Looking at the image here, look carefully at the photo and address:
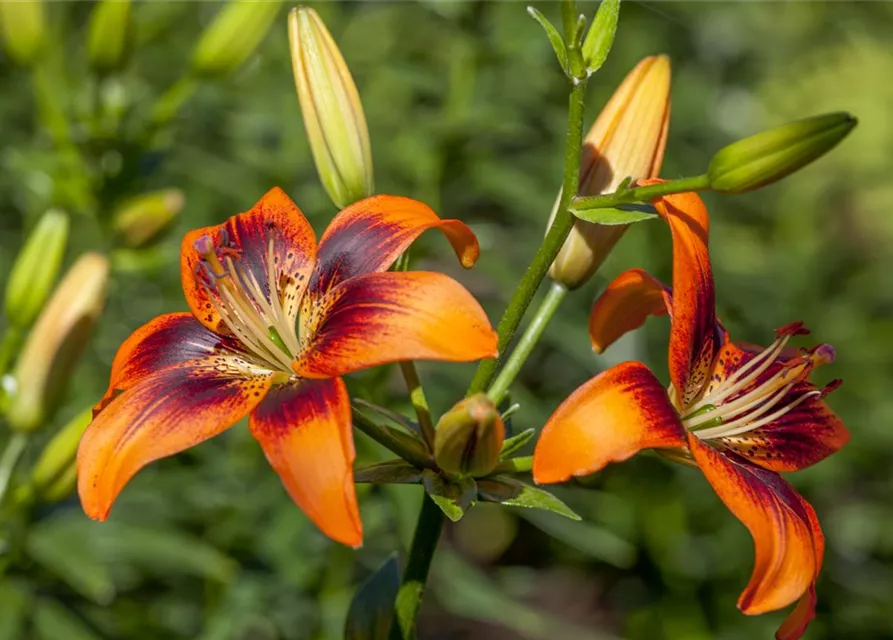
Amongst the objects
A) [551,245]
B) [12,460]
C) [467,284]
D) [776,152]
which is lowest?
[467,284]

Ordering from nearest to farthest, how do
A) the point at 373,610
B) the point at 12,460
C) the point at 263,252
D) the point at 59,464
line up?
the point at 373,610 → the point at 263,252 → the point at 59,464 → the point at 12,460

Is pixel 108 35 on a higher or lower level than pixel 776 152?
lower

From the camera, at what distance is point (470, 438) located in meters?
0.98

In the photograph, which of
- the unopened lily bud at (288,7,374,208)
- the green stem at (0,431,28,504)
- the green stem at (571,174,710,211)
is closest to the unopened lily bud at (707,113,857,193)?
the green stem at (571,174,710,211)

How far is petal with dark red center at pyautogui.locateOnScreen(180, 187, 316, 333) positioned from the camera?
122 centimetres

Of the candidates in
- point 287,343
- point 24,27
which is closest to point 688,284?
point 287,343

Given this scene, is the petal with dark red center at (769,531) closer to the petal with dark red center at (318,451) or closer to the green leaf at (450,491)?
the green leaf at (450,491)

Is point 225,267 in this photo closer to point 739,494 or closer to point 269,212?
point 269,212

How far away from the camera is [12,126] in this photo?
2.84m

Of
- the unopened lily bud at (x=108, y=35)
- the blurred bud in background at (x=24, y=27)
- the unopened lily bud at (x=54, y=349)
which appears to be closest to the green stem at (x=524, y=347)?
the unopened lily bud at (x=54, y=349)

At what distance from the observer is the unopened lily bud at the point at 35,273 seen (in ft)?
5.60

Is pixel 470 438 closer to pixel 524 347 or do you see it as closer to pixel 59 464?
pixel 524 347

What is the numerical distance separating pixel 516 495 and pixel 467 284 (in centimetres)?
204

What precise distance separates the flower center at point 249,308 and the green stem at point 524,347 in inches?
9.1
